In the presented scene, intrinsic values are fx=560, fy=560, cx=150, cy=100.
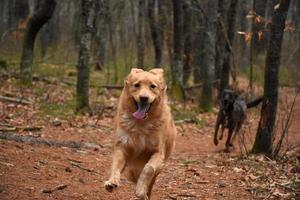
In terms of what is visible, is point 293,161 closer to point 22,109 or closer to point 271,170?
point 271,170

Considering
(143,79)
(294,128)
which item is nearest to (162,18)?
(294,128)

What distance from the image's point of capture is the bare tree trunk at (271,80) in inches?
356

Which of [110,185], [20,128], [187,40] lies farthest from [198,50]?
[110,185]

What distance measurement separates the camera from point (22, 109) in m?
13.1

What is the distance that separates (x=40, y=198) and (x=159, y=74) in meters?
1.94

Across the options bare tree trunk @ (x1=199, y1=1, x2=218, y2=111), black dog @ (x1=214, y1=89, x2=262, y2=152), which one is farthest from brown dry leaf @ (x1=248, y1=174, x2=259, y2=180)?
bare tree trunk @ (x1=199, y1=1, x2=218, y2=111)

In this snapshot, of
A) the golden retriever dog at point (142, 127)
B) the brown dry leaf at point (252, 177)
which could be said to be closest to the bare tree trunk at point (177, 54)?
the brown dry leaf at point (252, 177)

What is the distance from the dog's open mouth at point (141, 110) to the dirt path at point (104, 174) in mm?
1367

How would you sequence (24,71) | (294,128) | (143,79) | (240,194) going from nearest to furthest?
(143,79) < (240,194) < (294,128) < (24,71)

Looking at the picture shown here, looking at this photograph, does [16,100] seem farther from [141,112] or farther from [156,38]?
[141,112]

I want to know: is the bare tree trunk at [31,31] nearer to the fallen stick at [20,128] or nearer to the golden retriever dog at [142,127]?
the fallen stick at [20,128]

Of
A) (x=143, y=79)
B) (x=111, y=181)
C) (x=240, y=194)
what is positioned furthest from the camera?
(x=240, y=194)

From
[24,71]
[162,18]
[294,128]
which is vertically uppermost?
[162,18]

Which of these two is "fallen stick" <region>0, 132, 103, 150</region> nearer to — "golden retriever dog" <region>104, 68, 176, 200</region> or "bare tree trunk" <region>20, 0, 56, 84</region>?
"golden retriever dog" <region>104, 68, 176, 200</region>
